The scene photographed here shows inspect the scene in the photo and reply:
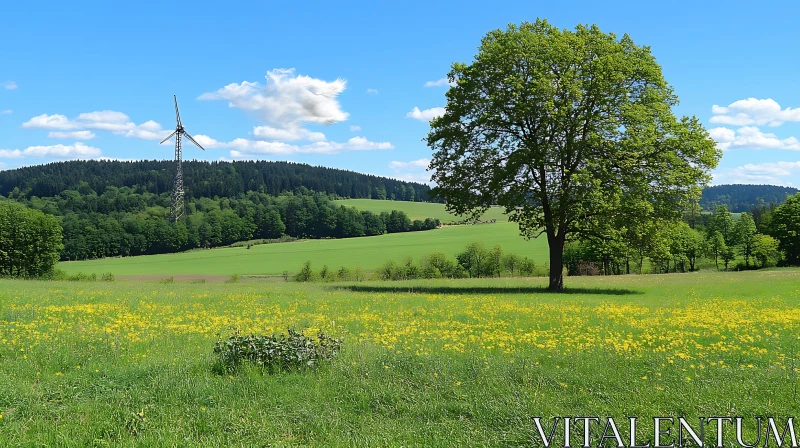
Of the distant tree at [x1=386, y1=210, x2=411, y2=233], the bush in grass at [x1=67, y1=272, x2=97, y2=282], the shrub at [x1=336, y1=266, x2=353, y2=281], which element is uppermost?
the distant tree at [x1=386, y1=210, x2=411, y2=233]

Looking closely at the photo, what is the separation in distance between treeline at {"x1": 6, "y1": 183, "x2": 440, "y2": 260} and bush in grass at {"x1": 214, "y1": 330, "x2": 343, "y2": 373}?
123934 millimetres

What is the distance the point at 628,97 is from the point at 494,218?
145237 mm

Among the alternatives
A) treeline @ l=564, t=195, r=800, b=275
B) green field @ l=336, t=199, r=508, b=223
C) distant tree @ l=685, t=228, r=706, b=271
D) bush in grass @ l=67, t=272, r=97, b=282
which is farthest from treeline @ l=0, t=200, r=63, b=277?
green field @ l=336, t=199, r=508, b=223

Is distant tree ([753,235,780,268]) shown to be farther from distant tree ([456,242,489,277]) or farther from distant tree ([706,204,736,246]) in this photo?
distant tree ([456,242,489,277])

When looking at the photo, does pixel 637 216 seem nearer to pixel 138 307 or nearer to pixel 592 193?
pixel 592 193

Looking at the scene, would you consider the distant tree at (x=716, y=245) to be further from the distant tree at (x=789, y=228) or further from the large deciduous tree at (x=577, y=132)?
the large deciduous tree at (x=577, y=132)

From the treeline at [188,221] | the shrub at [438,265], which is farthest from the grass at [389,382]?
the treeline at [188,221]

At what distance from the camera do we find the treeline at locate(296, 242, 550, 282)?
8419 centimetres

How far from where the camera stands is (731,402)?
22.8 ft

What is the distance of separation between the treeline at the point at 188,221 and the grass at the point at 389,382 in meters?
116

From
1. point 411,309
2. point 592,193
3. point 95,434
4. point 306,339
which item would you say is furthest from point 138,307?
point 592,193

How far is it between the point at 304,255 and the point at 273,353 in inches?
3934

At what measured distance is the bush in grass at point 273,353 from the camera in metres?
9.01

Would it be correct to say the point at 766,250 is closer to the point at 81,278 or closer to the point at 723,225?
the point at 723,225
